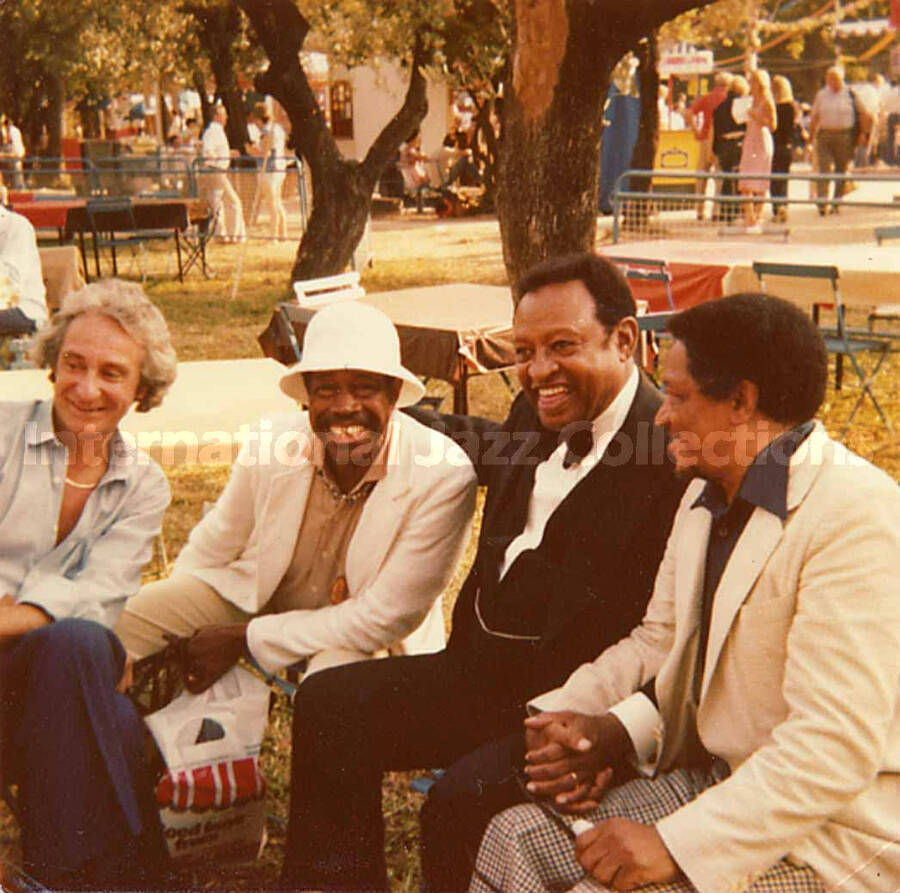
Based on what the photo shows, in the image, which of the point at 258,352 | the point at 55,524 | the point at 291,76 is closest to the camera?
the point at 55,524

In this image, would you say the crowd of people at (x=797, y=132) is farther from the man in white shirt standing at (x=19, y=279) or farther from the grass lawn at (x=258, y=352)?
the man in white shirt standing at (x=19, y=279)

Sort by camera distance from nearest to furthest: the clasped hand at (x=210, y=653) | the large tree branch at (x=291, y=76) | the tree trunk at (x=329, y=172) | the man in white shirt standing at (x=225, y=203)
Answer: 1. the clasped hand at (x=210, y=653)
2. the large tree branch at (x=291, y=76)
3. the tree trunk at (x=329, y=172)
4. the man in white shirt standing at (x=225, y=203)

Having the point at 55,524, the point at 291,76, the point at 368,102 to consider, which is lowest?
the point at 55,524

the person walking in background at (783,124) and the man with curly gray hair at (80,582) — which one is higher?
the person walking in background at (783,124)

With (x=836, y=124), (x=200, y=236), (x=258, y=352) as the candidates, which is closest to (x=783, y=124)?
(x=836, y=124)

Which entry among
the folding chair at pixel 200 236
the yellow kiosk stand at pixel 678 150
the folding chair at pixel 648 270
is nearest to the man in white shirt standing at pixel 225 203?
the folding chair at pixel 200 236

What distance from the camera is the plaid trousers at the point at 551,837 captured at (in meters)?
2.26

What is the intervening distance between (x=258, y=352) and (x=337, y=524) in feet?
24.5

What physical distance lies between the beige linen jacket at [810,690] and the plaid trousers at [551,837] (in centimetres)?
16

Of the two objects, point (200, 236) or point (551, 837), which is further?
point (200, 236)

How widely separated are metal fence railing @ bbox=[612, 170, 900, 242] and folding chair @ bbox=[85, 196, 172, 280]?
5.26 metres

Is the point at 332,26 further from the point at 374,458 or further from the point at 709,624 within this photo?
the point at 709,624

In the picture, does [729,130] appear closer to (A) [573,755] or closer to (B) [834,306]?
(B) [834,306]

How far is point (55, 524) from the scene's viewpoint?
3031 millimetres
